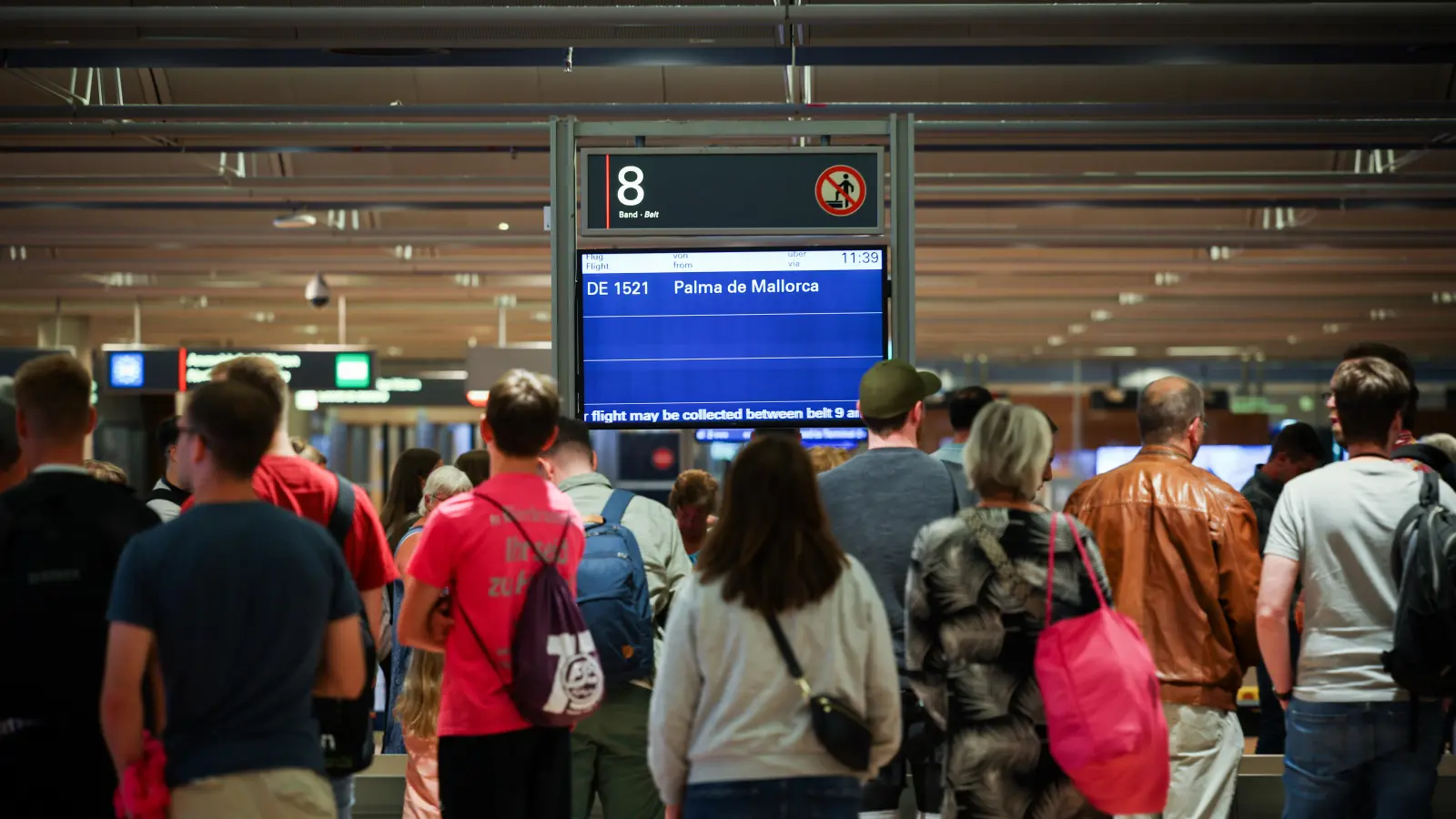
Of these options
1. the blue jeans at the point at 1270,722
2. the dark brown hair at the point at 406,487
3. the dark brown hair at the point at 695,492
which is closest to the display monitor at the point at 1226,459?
the blue jeans at the point at 1270,722

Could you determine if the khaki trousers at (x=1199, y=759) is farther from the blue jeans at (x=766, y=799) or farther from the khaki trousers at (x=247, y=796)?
the khaki trousers at (x=247, y=796)

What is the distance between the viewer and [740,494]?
262 cm

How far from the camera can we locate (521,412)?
3098 millimetres

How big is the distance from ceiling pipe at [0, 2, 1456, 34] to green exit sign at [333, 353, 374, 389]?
8.23 metres

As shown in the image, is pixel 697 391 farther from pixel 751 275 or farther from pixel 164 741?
pixel 164 741

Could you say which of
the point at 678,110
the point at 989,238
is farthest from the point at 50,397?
the point at 989,238

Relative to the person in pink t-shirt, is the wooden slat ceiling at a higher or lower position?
higher

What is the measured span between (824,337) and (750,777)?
7.06 ft

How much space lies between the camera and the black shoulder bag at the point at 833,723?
8.24ft

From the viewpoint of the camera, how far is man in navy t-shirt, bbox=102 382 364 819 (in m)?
2.46

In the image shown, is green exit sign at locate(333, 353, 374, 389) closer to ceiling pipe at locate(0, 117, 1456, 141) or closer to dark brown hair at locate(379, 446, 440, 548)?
ceiling pipe at locate(0, 117, 1456, 141)

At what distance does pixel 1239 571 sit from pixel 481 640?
6.94 feet

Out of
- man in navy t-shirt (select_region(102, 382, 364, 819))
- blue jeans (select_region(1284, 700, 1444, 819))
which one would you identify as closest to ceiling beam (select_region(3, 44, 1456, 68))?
blue jeans (select_region(1284, 700, 1444, 819))

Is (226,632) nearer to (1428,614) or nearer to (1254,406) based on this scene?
(1428,614)
